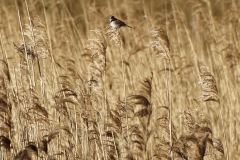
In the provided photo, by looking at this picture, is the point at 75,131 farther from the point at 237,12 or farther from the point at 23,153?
the point at 237,12

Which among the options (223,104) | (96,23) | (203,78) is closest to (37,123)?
(203,78)

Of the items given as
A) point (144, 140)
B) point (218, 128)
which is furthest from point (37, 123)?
point (218, 128)

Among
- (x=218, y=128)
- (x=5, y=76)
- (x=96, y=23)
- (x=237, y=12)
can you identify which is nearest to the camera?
(x=5, y=76)

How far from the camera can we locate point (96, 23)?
7.44 meters

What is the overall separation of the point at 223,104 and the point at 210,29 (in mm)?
1191

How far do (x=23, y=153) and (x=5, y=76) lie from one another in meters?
0.96

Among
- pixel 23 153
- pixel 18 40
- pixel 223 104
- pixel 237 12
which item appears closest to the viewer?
pixel 23 153

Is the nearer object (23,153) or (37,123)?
(23,153)

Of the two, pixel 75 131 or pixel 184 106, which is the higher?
pixel 184 106

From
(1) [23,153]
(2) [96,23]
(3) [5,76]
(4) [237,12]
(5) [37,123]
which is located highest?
(2) [96,23]

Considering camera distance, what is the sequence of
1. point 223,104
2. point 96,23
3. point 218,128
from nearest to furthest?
point 218,128 < point 223,104 < point 96,23

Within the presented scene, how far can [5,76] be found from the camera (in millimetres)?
3771

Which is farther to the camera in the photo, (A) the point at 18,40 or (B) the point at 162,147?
(A) the point at 18,40

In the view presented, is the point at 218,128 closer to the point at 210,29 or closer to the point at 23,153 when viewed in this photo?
the point at 210,29
